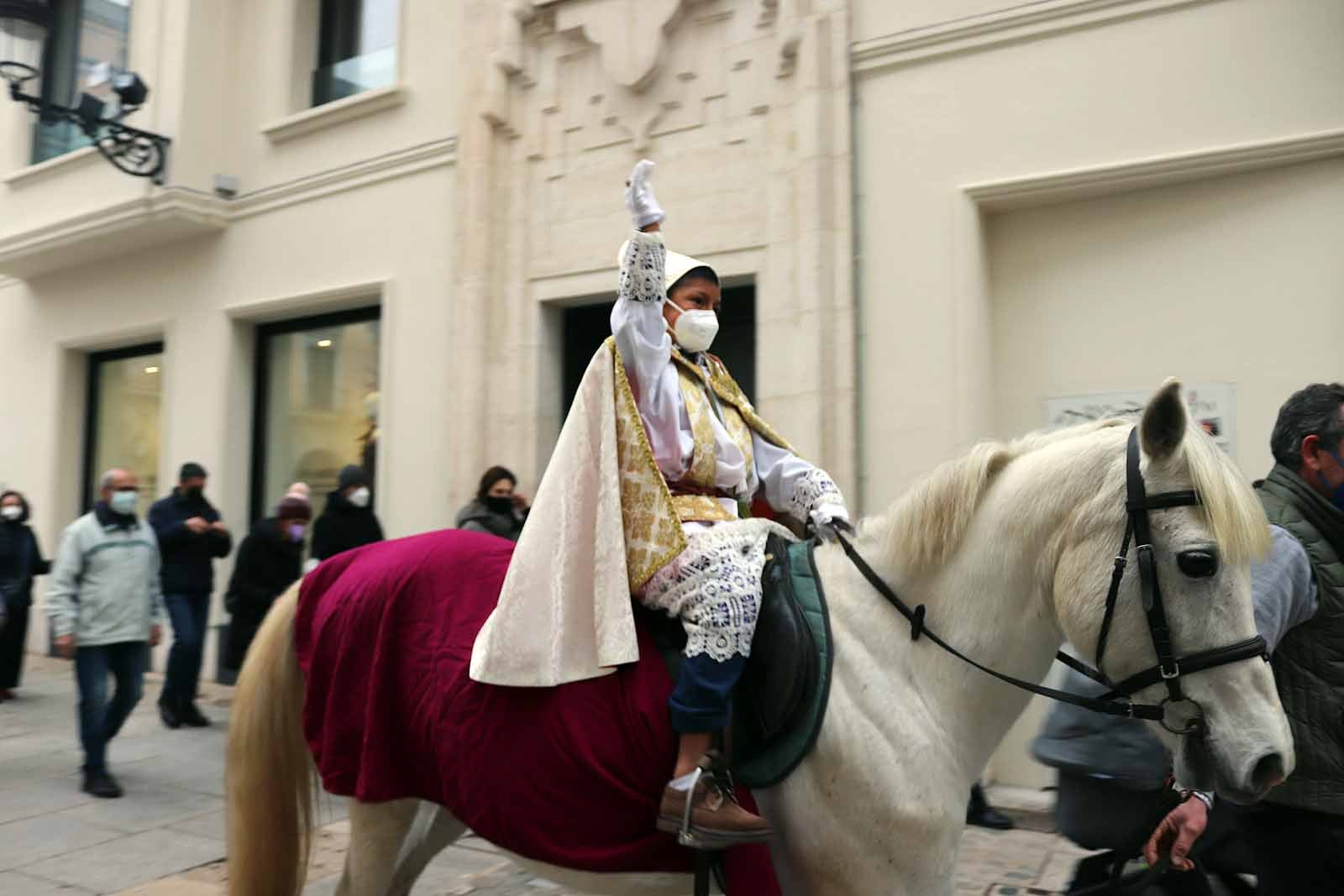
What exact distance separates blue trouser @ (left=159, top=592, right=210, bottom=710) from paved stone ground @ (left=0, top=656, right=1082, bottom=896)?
0.46 metres

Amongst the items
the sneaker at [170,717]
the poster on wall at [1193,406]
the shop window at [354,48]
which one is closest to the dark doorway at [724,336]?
the poster on wall at [1193,406]

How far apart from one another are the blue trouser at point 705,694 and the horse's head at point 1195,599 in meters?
0.78

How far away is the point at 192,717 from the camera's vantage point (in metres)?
7.52

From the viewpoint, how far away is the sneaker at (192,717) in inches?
294

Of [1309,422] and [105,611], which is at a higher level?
[1309,422]

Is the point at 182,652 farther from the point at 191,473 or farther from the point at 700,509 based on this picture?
the point at 700,509

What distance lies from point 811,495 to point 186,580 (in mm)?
6125

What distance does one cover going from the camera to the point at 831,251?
253 inches

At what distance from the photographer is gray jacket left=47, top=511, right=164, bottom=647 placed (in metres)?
5.96

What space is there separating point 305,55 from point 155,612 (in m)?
5.90

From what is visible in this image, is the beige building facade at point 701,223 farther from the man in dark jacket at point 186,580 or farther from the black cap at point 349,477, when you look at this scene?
the man in dark jacket at point 186,580

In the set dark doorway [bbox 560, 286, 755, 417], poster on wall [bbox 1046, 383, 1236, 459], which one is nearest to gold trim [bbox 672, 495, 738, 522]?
poster on wall [bbox 1046, 383, 1236, 459]

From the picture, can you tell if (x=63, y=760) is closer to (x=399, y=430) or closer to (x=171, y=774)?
(x=171, y=774)

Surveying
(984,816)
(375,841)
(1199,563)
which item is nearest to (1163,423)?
(1199,563)
